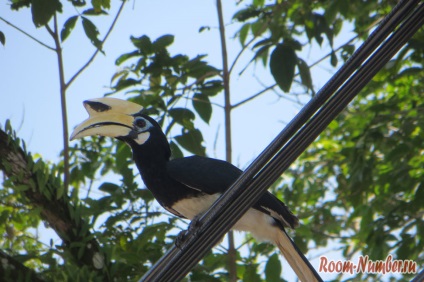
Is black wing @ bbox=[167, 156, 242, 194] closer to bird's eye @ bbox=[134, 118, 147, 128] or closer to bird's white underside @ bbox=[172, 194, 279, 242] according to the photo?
bird's white underside @ bbox=[172, 194, 279, 242]

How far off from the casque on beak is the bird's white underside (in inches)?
13.8

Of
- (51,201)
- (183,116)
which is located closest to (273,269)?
(183,116)

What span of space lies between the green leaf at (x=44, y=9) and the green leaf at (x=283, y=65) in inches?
40.6

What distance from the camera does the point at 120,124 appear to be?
3.02 m

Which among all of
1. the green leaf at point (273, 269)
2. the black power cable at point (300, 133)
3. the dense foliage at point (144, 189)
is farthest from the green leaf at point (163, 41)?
the black power cable at point (300, 133)

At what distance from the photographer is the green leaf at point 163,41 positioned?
3.60 m

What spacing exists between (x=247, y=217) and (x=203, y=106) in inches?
29.8

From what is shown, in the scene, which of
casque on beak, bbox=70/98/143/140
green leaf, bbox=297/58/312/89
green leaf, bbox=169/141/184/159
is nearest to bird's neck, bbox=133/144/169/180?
casque on beak, bbox=70/98/143/140

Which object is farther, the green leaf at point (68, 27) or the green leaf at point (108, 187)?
the green leaf at point (108, 187)

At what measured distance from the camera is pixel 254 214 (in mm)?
3035

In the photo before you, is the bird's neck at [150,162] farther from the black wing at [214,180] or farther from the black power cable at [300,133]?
the black power cable at [300,133]

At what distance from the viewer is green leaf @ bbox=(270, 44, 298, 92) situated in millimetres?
3467

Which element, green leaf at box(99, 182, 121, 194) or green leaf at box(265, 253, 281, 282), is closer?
green leaf at box(265, 253, 281, 282)

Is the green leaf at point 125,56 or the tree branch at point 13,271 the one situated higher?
the green leaf at point 125,56
